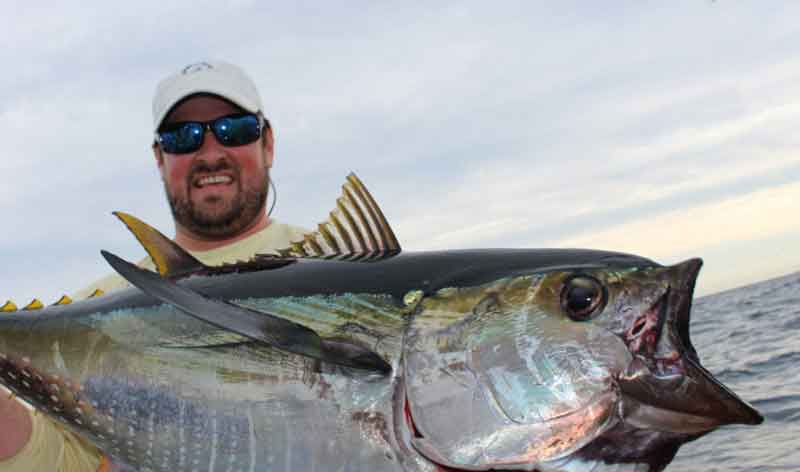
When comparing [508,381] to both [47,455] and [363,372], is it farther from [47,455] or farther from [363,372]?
[47,455]

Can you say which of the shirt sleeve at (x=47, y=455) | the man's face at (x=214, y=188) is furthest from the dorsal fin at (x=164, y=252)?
the man's face at (x=214, y=188)

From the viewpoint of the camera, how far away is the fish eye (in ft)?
6.69

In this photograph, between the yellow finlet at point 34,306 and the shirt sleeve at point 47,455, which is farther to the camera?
the shirt sleeve at point 47,455

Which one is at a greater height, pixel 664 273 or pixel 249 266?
pixel 249 266

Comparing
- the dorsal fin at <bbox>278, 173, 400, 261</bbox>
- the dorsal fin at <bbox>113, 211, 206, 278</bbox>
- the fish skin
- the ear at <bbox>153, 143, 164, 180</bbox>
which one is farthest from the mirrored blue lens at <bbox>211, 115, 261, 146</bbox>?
the fish skin

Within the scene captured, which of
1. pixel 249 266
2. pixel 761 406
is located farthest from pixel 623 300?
pixel 761 406

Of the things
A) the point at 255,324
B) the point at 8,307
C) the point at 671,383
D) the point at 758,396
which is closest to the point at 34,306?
the point at 8,307

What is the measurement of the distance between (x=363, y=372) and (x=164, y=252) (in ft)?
3.38

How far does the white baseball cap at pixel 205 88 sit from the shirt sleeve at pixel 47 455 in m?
1.99

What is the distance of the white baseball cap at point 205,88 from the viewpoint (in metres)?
5.00

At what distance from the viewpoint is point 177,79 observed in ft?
16.8

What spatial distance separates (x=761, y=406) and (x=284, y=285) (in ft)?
27.6

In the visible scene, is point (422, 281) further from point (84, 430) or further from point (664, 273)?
point (84, 430)

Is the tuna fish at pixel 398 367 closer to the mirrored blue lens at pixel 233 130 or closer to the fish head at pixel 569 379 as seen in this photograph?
the fish head at pixel 569 379
